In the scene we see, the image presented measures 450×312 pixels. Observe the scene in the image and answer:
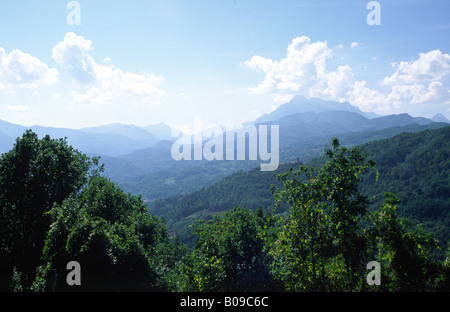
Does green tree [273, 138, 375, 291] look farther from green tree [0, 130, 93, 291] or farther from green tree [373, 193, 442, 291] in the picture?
green tree [0, 130, 93, 291]

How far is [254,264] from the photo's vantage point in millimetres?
9320

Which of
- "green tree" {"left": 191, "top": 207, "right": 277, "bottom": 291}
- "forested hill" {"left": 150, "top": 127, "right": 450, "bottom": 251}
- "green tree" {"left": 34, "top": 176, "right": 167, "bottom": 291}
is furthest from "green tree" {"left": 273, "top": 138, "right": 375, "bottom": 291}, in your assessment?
"forested hill" {"left": 150, "top": 127, "right": 450, "bottom": 251}

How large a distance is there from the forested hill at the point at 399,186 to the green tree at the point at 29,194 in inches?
3766

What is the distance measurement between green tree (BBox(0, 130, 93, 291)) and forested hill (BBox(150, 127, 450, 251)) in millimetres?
95659

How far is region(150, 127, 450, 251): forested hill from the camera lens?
11016 centimetres

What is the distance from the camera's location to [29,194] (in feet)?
52.1

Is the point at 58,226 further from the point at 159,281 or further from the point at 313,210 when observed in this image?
the point at 313,210

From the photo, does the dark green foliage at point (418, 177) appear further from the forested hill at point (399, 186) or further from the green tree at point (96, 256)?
the green tree at point (96, 256)

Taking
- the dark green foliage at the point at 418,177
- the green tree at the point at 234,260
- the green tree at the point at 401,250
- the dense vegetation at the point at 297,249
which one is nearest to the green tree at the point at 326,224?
the dense vegetation at the point at 297,249

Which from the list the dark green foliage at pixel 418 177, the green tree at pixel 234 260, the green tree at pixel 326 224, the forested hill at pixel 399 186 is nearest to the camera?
the green tree at pixel 326 224

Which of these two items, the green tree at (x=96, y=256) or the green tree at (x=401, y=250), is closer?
the green tree at (x=401, y=250)

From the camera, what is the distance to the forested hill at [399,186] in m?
110

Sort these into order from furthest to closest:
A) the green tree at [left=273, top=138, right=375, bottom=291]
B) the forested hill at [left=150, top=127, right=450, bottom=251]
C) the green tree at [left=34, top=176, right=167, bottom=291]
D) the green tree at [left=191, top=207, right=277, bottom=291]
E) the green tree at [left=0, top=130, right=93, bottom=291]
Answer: the forested hill at [left=150, top=127, right=450, bottom=251] → the green tree at [left=0, top=130, right=93, bottom=291] → the green tree at [left=191, top=207, right=277, bottom=291] → the green tree at [left=34, top=176, right=167, bottom=291] → the green tree at [left=273, top=138, right=375, bottom=291]

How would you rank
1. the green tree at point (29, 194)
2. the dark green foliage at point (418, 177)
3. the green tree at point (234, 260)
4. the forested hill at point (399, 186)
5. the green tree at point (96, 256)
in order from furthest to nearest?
the forested hill at point (399, 186) → the dark green foliage at point (418, 177) → the green tree at point (29, 194) → the green tree at point (234, 260) → the green tree at point (96, 256)
